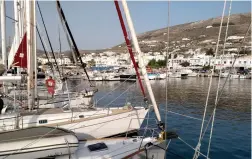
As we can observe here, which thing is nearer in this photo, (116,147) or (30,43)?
(116,147)

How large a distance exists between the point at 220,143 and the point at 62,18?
1204cm

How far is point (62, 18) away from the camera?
15.7m

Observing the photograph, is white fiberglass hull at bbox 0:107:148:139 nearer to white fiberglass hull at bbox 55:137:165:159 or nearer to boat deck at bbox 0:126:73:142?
white fiberglass hull at bbox 55:137:165:159

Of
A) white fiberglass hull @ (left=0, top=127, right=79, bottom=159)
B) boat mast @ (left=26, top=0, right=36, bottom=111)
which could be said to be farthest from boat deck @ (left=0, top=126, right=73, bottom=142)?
boat mast @ (left=26, top=0, right=36, bottom=111)

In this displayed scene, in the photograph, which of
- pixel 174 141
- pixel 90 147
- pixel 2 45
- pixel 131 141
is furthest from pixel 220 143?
pixel 2 45

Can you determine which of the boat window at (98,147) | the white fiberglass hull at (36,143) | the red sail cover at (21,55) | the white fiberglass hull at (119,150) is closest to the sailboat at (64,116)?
the red sail cover at (21,55)

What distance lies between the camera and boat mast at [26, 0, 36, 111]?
11.1 meters

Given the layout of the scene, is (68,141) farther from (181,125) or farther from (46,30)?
(46,30)

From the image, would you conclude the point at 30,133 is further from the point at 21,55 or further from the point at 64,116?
the point at 21,55

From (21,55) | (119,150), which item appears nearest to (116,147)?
(119,150)

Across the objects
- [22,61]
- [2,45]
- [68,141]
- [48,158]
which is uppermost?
[2,45]

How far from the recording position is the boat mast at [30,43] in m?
11.1

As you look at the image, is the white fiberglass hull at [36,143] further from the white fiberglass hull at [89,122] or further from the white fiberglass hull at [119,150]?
the white fiberglass hull at [89,122]

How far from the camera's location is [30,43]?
1119 cm
